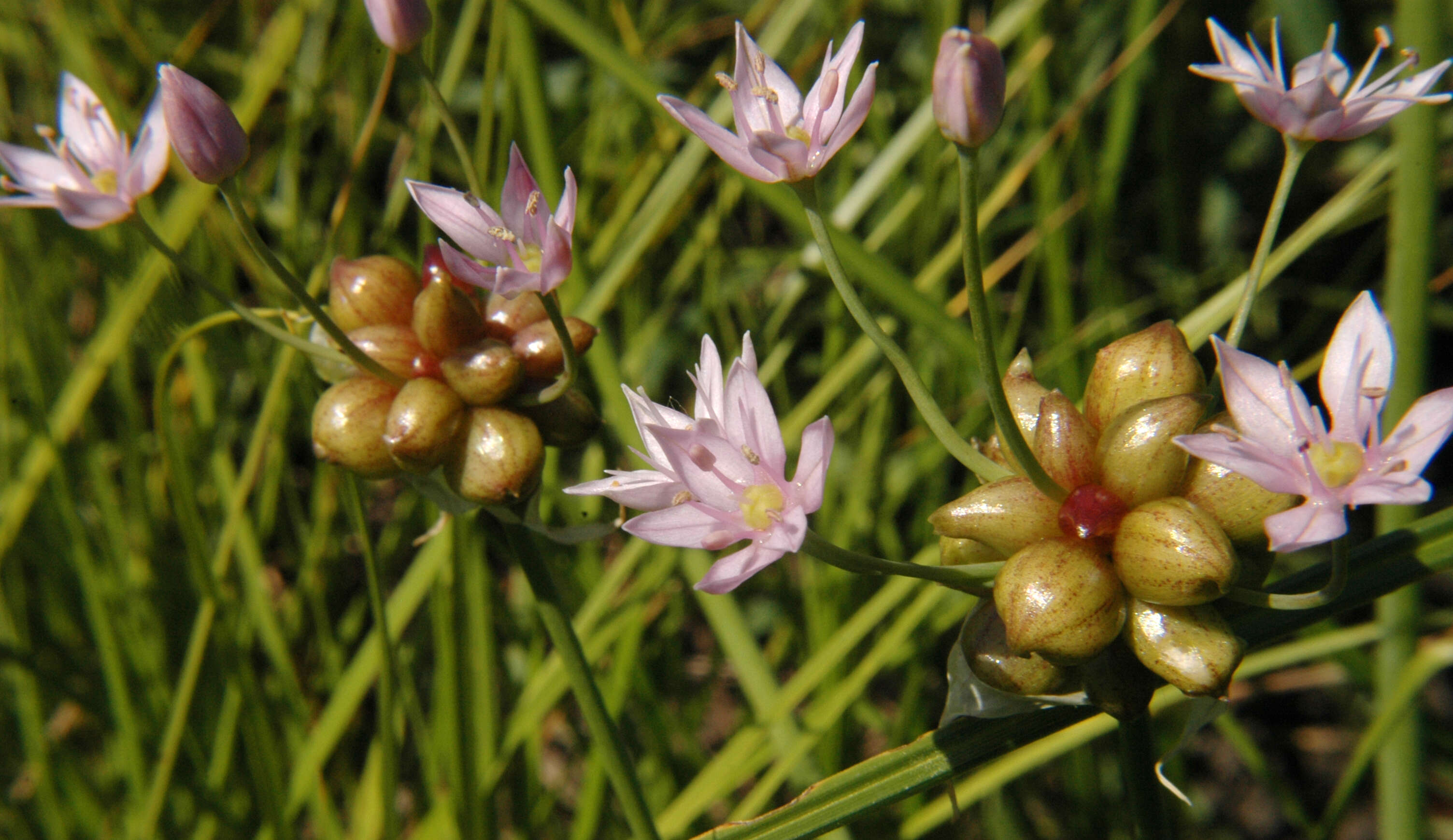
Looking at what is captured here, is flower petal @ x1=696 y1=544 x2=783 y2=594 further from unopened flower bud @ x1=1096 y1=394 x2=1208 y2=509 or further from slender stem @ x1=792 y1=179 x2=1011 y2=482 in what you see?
unopened flower bud @ x1=1096 y1=394 x2=1208 y2=509

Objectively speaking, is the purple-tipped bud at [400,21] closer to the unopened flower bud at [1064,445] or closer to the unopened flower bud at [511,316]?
the unopened flower bud at [511,316]

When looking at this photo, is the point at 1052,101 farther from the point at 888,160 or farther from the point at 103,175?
the point at 103,175

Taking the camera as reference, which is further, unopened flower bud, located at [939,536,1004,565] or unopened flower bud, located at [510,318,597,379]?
unopened flower bud, located at [510,318,597,379]

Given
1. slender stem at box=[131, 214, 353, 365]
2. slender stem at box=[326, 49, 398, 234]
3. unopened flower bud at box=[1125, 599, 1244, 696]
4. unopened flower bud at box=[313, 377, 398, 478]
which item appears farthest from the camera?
slender stem at box=[326, 49, 398, 234]

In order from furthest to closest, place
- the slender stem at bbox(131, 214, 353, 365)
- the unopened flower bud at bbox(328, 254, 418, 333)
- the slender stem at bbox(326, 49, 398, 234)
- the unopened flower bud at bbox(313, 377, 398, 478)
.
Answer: the slender stem at bbox(326, 49, 398, 234)
the unopened flower bud at bbox(328, 254, 418, 333)
the unopened flower bud at bbox(313, 377, 398, 478)
the slender stem at bbox(131, 214, 353, 365)

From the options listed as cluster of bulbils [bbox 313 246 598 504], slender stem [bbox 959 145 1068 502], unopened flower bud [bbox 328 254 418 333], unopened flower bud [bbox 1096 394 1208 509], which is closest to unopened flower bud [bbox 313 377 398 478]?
cluster of bulbils [bbox 313 246 598 504]

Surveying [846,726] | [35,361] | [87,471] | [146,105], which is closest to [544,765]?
[846,726]

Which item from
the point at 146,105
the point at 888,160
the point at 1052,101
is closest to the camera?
the point at 888,160

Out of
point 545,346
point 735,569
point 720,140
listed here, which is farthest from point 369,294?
point 735,569
